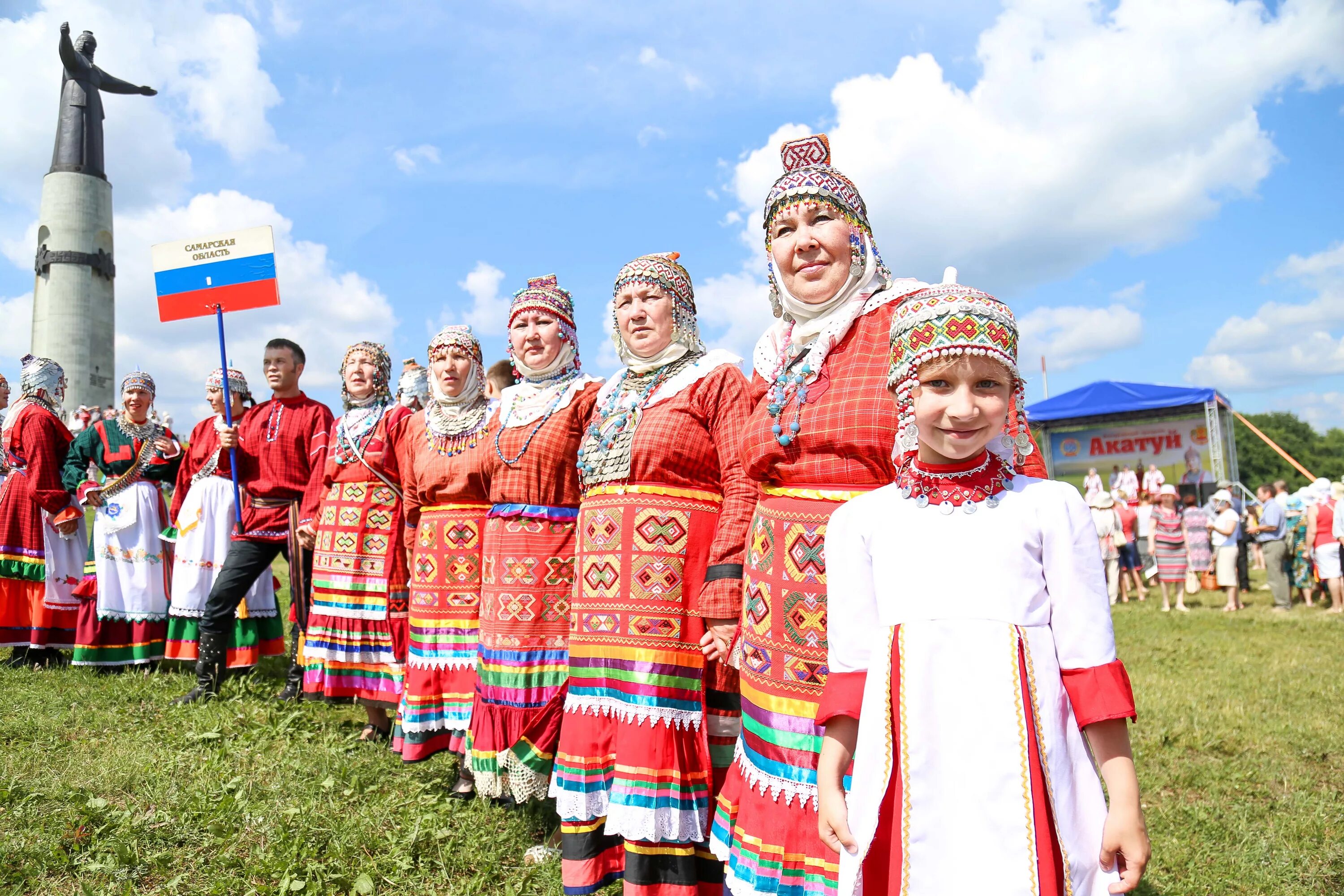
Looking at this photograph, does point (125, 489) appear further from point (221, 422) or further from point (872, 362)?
point (872, 362)

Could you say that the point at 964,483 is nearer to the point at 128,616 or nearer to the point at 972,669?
the point at 972,669

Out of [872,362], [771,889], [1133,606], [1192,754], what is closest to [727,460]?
[872,362]

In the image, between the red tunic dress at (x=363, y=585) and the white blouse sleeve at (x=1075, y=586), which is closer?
the white blouse sleeve at (x=1075, y=586)

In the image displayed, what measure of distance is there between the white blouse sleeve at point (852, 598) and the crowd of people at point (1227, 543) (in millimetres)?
11792

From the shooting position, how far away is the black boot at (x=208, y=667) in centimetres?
566

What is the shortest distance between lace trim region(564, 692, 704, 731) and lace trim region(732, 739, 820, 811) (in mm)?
531

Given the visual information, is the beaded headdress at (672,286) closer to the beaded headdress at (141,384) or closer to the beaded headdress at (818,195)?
the beaded headdress at (818,195)

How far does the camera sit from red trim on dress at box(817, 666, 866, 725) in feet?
5.81

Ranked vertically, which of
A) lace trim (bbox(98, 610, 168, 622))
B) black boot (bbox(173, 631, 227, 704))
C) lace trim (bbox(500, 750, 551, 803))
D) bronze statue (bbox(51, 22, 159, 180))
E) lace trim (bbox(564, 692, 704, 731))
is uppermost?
bronze statue (bbox(51, 22, 159, 180))

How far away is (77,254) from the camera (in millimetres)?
15961

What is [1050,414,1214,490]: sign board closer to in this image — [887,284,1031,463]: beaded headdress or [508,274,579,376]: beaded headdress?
[508,274,579,376]: beaded headdress

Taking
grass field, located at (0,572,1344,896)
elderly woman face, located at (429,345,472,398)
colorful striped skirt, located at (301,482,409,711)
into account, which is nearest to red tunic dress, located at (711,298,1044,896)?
grass field, located at (0,572,1344,896)

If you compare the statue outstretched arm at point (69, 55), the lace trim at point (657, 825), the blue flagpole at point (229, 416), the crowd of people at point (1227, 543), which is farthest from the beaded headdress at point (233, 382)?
the statue outstretched arm at point (69, 55)

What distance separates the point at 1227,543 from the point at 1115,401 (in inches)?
474
